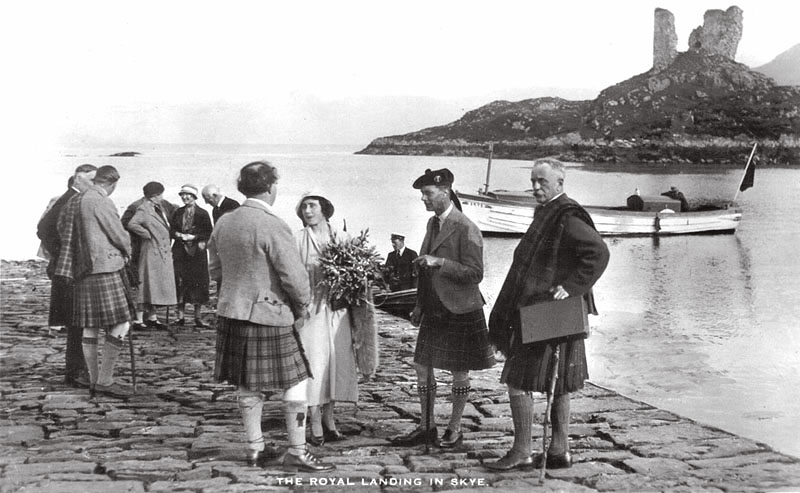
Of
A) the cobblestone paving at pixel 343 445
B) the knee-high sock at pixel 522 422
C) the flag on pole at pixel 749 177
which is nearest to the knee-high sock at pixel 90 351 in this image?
the cobblestone paving at pixel 343 445

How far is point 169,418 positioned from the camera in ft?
17.0

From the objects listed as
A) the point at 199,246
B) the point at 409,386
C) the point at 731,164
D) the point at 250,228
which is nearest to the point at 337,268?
the point at 250,228

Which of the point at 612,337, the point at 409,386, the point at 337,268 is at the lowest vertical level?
the point at 612,337

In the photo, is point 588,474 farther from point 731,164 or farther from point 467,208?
point 731,164

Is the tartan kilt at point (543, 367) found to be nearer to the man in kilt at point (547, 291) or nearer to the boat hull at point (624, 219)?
the man in kilt at point (547, 291)

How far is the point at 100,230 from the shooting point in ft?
18.4

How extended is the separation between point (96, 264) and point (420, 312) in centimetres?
264

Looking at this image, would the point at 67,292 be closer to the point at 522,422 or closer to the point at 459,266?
the point at 459,266

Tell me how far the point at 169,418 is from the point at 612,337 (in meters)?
11.2

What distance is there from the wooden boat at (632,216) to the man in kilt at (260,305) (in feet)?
83.1

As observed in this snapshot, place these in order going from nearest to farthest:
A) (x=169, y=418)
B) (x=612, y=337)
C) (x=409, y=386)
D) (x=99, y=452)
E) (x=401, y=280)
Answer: (x=99, y=452)
(x=169, y=418)
(x=409, y=386)
(x=401, y=280)
(x=612, y=337)

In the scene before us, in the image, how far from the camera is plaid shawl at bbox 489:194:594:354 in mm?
4117

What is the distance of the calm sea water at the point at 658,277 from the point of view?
9352 millimetres

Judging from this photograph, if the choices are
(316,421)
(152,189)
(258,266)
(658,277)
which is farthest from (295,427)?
(658,277)
